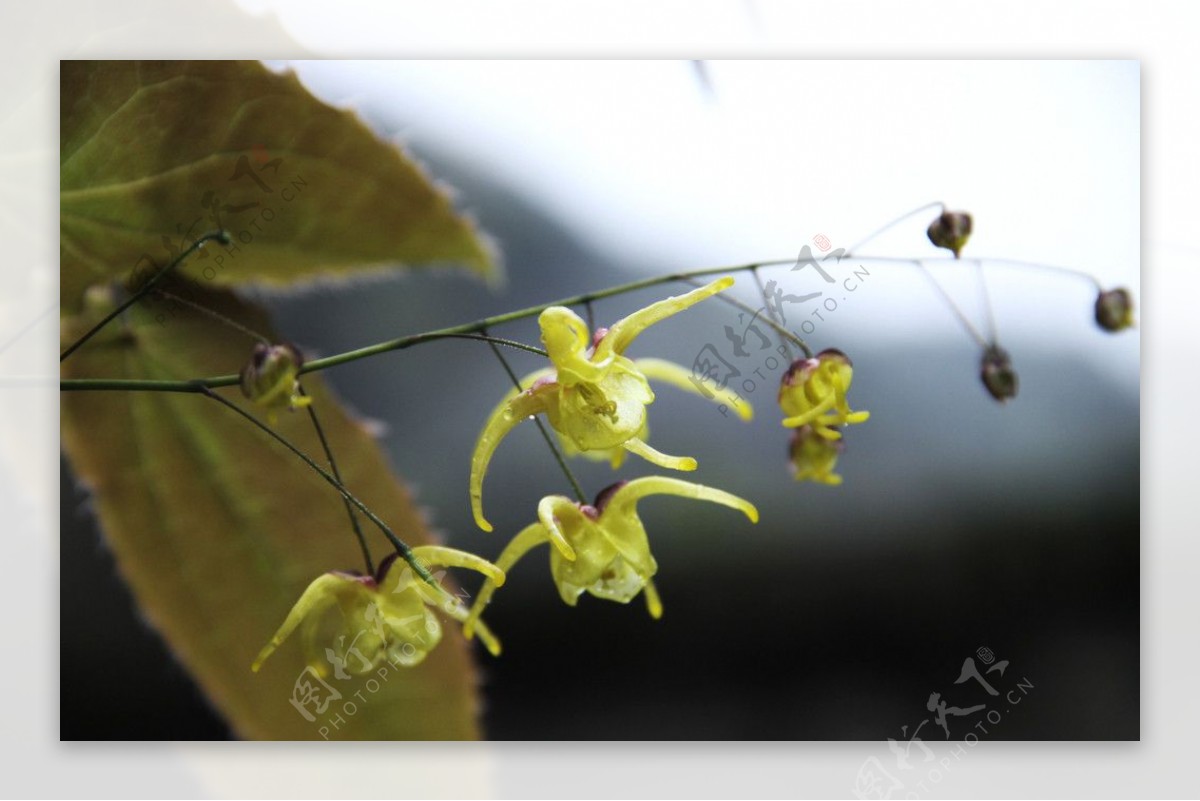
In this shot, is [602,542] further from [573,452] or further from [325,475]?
[325,475]

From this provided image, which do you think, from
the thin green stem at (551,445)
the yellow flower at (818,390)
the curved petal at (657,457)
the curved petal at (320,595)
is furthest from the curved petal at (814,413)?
the curved petal at (320,595)

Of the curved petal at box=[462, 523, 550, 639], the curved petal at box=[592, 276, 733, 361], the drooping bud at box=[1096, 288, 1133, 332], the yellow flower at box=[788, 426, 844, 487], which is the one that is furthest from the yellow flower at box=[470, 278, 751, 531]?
the drooping bud at box=[1096, 288, 1133, 332]

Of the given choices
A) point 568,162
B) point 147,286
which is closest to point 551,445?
point 568,162

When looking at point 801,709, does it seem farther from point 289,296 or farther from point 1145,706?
point 289,296

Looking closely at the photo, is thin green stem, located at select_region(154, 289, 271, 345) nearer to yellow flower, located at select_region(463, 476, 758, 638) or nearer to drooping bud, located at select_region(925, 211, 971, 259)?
yellow flower, located at select_region(463, 476, 758, 638)

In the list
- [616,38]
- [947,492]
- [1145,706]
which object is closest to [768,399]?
[947,492]

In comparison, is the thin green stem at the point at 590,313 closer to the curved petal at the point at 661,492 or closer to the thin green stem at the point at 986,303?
the curved petal at the point at 661,492
